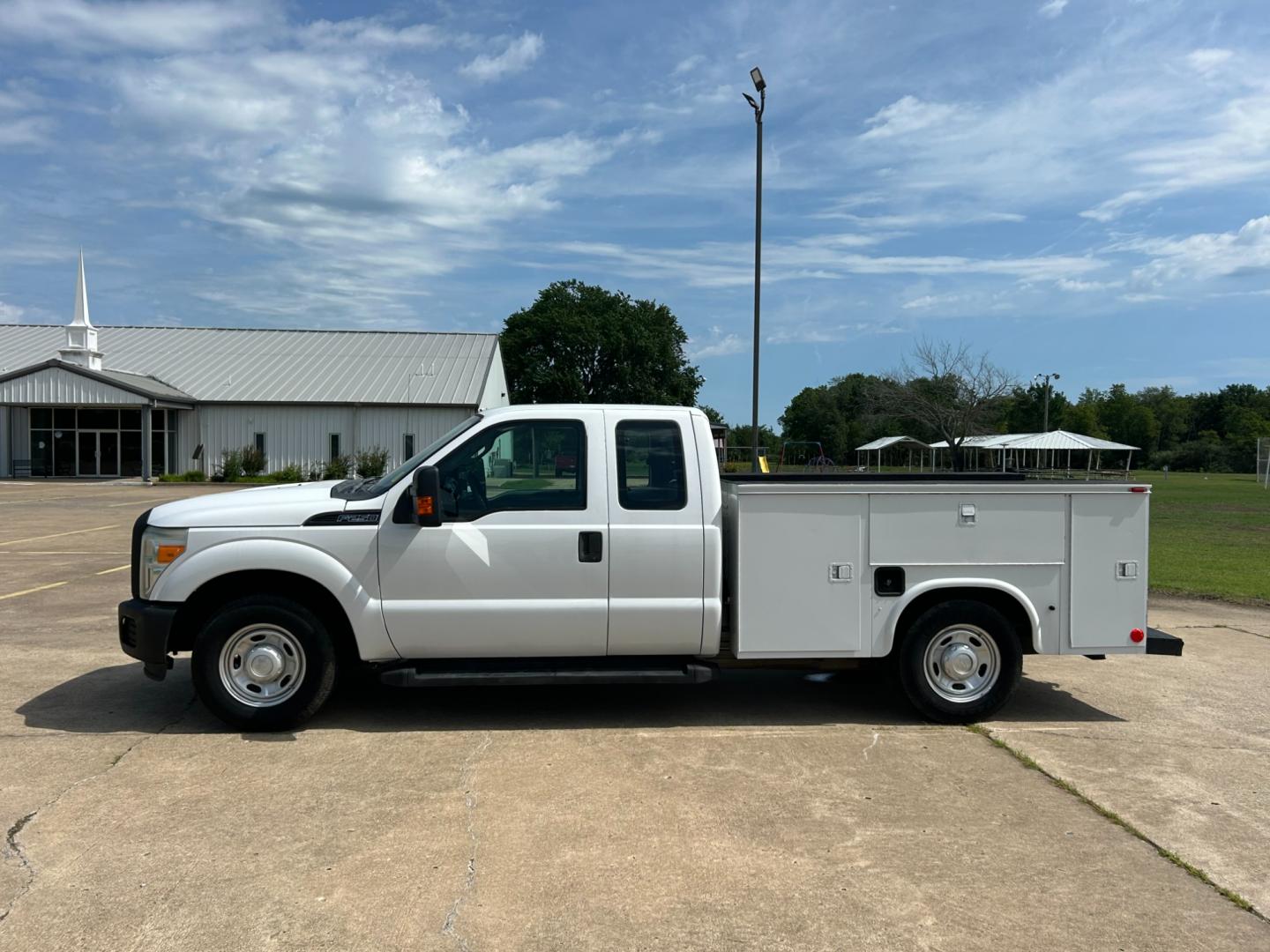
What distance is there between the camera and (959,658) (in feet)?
20.9

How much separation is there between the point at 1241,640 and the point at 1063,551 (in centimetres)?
445

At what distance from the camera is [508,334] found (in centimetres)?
7481

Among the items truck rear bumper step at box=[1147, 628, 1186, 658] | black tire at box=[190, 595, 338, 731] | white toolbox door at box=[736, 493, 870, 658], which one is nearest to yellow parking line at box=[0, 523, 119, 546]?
black tire at box=[190, 595, 338, 731]

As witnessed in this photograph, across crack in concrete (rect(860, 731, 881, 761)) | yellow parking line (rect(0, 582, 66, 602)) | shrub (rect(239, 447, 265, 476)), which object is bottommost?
crack in concrete (rect(860, 731, 881, 761))

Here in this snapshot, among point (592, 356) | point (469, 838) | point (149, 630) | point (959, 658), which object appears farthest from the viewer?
point (592, 356)

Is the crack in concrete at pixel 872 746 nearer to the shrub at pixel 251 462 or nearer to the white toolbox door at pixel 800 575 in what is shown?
the white toolbox door at pixel 800 575

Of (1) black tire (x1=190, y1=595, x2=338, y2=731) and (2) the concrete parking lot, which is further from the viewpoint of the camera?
(1) black tire (x1=190, y1=595, x2=338, y2=731)

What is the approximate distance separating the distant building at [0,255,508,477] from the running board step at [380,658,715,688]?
36.8 metres

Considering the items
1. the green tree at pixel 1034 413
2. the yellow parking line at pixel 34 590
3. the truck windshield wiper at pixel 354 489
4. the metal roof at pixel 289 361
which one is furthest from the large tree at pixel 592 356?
the truck windshield wiper at pixel 354 489

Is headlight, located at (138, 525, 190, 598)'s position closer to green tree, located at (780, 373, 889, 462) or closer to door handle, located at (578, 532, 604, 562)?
door handle, located at (578, 532, 604, 562)

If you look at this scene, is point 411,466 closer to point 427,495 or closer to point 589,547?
point 427,495

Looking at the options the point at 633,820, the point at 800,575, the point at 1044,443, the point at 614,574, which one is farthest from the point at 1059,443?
the point at 633,820

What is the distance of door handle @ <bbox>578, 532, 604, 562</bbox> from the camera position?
19.7 feet

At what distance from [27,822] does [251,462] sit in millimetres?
39162
